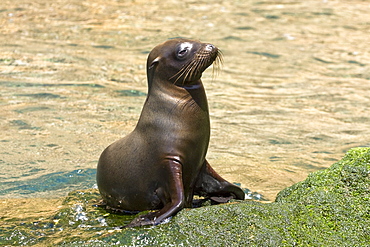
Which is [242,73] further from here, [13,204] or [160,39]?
[13,204]

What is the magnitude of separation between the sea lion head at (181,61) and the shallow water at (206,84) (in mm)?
1974

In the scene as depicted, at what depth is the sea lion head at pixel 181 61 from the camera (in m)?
4.99

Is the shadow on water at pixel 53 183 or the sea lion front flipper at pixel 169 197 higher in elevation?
the sea lion front flipper at pixel 169 197

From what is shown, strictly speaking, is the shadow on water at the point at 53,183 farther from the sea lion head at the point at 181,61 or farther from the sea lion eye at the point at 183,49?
the sea lion eye at the point at 183,49

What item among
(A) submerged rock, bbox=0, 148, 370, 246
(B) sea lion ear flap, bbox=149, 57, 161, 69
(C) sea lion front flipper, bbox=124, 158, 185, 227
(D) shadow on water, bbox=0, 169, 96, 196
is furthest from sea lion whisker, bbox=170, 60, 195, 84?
(D) shadow on water, bbox=0, 169, 96, 196

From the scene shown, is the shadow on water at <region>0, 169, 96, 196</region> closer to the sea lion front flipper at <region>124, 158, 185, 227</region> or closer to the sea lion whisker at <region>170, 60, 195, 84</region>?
the sea lion front flipper at <region>124, 158, 185, 227</region>

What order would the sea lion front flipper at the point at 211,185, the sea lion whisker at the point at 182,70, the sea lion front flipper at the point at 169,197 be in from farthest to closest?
the sea lion front flipper at the point at 211,185 → the sea lion whisker at the point at 182,70 → the sea lion front flipper at the point at 169,197

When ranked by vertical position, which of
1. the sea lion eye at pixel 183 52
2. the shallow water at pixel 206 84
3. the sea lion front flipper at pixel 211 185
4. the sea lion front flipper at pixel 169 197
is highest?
the sea lion eye at pixel 183 52

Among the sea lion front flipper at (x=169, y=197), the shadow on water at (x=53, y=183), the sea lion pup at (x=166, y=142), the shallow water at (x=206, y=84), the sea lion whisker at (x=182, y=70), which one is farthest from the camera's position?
the shallow water at (x=206, y=84)

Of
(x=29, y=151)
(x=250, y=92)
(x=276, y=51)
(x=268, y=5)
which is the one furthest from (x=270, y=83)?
(x=268, y=5)

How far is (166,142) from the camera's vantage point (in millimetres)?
4883

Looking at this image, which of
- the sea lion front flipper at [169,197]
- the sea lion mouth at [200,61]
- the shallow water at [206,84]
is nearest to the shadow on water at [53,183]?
the shallow water at [206,84]

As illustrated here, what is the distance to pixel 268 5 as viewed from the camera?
840 inches

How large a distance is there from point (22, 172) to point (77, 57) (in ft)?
24.7
